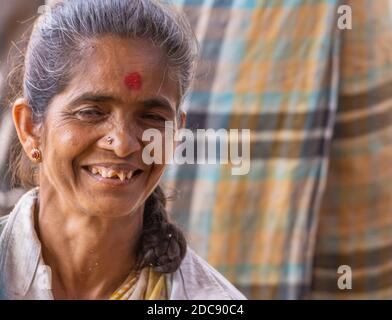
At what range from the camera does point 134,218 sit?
1848mm

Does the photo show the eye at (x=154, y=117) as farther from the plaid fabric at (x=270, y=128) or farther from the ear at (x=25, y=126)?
the ear at (x=25, y=126)

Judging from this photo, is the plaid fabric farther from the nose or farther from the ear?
the ear

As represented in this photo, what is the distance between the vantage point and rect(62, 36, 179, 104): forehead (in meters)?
1.71

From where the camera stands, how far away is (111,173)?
176 cm

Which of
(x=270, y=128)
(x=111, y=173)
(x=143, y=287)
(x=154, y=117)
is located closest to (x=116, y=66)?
(x=154, y=117)

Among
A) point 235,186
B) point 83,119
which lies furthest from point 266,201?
point 83,119

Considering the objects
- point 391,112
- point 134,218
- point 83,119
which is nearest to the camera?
point 83,119

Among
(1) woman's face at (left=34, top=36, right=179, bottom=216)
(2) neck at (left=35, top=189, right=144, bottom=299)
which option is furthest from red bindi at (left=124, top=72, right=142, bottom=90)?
(2) neck at (left=35, top=189, right=144, bottom=299)

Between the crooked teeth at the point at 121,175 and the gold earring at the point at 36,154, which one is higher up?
the gold earring at the point at 36,154

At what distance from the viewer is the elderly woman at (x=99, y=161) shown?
1712mm

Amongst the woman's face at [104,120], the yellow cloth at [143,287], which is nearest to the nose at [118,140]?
the woman's face at [104,120]

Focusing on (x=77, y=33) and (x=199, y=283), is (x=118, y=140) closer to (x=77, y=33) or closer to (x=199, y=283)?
(x=77, y=33)
